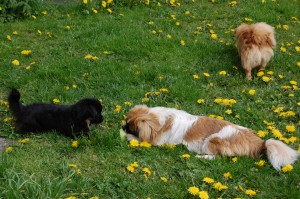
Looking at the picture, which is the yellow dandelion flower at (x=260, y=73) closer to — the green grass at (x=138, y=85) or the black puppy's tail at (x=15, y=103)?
the green grass at (x=138, y=85)

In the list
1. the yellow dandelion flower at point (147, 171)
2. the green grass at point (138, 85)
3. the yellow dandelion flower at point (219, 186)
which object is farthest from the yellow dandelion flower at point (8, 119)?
the yellow dandelion flower at point (219, 186)

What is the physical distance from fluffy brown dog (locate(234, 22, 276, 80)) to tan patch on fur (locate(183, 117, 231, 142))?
7.16 feet

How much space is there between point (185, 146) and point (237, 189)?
0.95m

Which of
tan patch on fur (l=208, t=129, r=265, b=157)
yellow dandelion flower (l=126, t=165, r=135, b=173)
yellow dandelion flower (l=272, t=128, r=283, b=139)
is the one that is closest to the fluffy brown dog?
yellow dandelion flower (l=272, t=128, r=283, b=139)

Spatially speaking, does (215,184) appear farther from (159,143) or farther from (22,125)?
(22,125)

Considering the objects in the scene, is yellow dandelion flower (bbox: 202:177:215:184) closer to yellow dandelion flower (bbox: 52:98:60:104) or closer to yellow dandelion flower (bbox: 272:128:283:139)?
yellow dandelion flower (bbox: 272:128:283:139)

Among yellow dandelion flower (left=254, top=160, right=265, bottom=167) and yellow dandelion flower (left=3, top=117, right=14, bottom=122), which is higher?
yellow dandelion flower (left=254, top=160, right=265, bottom=167)

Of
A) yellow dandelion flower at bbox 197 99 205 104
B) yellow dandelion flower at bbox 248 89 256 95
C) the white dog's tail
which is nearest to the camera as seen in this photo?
the white dog's tail

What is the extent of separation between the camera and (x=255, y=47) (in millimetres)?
6953

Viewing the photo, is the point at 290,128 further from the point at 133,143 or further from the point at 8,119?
the point at 8,119

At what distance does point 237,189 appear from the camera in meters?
4.21

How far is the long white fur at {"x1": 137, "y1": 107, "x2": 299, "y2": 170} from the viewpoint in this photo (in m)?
4.49

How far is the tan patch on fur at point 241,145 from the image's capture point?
473 cm

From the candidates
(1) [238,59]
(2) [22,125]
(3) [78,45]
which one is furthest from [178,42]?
(2) [22,125]
